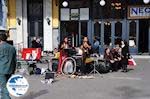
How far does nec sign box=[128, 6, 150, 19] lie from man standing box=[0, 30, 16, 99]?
1905cm

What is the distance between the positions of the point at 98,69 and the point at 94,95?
6.02 m

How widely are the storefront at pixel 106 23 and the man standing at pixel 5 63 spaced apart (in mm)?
18716

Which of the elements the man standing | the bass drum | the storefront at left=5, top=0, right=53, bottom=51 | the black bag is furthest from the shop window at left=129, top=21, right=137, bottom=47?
the man standing

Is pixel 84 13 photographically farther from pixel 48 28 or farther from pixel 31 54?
pixel 31 54

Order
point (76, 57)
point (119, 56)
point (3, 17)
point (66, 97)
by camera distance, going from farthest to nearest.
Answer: point (3, 17), point (119, 56), point (76, 57), point (66, 97)

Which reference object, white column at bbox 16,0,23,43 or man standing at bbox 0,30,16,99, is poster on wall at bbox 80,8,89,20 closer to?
white column at bbox 16,0,23,43

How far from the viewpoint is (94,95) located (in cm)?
1376

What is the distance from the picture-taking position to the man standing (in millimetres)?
11211

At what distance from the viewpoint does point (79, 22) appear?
30516mm

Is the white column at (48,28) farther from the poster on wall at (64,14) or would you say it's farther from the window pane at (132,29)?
the window pane at (132,29)

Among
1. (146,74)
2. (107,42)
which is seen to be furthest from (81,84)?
(107,42)

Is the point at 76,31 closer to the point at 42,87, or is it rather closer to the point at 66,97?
the point at 42,87

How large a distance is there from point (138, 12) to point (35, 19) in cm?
702

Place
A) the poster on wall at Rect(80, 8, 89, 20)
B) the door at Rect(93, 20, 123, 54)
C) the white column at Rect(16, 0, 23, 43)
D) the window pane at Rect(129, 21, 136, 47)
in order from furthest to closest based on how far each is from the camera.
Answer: the white column at Rect(16, 0, 23, 43), the poster on wall at Rect(80, 8, 89, 20), the door at Rect(93, 20, 123, 54), the window pane at Rect(129, 21, 136, 47)
